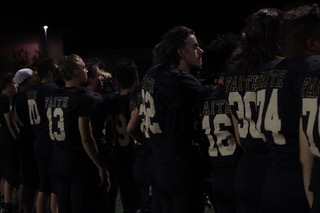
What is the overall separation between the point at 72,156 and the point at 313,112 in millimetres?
3207

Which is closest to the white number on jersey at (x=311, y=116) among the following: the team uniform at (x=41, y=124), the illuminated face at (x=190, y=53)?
the illuminated face at (x=190, y=53)

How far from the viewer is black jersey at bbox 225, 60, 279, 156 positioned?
12.9ft

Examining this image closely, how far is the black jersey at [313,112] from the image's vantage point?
3.08 m

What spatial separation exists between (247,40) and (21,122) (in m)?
4.27

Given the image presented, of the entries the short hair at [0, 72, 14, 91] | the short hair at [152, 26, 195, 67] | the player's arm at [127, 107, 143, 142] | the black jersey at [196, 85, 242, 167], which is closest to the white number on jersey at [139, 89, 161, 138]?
the short hair at [152, 26, 195, 67]

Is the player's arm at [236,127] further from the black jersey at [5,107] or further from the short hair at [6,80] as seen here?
the short hair at [6,80]

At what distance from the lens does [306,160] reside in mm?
3240

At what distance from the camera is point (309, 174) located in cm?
325

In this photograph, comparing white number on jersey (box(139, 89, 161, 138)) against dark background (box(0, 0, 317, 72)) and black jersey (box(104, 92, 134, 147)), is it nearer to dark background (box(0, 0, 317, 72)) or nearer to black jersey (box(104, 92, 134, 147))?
black jersey (box(104, 92, 134, 147))

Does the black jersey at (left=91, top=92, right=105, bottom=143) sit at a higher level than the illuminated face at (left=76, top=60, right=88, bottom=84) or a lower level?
lower

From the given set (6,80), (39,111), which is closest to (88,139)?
(39,111)

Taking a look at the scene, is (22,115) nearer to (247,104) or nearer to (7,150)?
(7,150)

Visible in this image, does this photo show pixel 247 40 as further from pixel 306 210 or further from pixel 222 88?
pixel 306 210

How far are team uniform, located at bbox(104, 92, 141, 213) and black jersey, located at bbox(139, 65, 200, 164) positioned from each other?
1.49 metres
